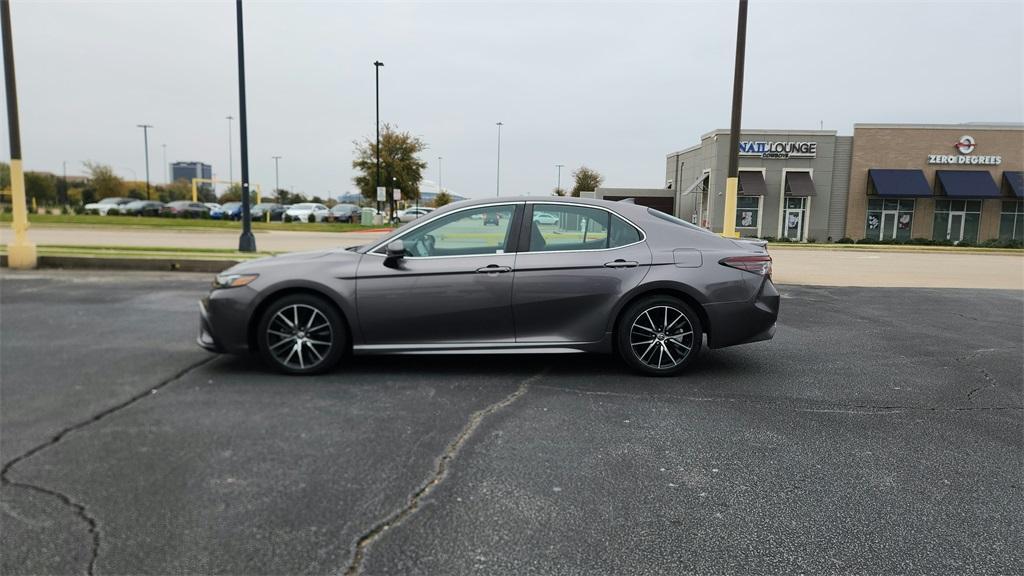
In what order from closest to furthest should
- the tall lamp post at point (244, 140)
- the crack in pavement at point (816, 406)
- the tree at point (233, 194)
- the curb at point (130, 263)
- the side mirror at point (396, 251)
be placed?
the crack in pavement at point (816, 406) → the side mirror at point (396, 251) → the curb at point (130, 263) → the tall lamp post at point (244, 140) → the tree at point (233, 194)

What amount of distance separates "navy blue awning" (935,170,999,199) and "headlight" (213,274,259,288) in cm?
4010

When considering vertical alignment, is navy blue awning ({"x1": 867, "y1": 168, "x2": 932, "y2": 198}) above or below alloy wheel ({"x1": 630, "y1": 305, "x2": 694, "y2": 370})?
above

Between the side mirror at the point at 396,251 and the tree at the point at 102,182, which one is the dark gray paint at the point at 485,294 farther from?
the tree at the point at 102,182

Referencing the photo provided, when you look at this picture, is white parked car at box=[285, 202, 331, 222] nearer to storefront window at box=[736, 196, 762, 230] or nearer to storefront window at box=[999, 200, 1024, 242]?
storefront window at box=[736, 196, 762, 230]

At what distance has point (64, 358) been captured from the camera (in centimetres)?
554

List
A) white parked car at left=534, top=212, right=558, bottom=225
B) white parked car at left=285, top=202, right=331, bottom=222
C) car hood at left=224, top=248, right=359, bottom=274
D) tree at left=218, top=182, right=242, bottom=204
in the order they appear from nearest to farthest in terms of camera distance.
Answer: car hood at left=224, top=248, right=359, bottom=274 → white parked car at left=534, top=212, right=558, bottom=225 → white parked car at left=285, top=202, right=331, bottom=222 → tree at left=218, top=182, right=242, bottom=204

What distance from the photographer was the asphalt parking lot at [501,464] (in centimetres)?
274

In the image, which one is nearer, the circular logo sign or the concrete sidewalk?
the concrete sidewalk

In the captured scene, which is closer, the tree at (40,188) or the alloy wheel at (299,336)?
the alloy wheel at (299,336)

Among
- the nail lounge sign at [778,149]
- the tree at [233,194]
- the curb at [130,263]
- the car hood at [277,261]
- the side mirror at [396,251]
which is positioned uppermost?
the nail lounge sign at [778,149]

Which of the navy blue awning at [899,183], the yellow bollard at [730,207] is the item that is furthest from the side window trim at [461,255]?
the navy blue awning at [899,183]

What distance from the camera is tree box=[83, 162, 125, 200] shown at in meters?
63.7

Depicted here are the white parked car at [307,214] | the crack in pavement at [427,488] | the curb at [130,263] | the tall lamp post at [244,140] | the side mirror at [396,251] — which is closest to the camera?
the crack in pavement at [427,488]

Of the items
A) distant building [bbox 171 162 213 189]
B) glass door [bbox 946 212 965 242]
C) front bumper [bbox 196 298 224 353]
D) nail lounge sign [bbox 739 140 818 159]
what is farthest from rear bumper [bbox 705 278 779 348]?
distant building [bbox 171 162 213 189]
